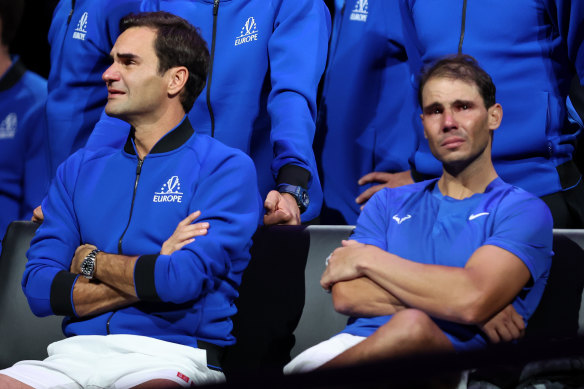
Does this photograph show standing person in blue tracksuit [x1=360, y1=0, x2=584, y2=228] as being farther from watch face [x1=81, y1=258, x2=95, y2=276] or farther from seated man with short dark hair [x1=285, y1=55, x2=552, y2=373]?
watch face [x1=81, y1=258, x2=95, y2=276]

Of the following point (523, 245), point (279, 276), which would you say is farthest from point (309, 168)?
point (523, 245)

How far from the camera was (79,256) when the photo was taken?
1.64 metres

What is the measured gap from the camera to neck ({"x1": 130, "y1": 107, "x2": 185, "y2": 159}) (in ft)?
5.78

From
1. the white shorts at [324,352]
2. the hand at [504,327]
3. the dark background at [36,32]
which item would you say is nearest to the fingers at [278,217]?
the white shorts at [324,352]

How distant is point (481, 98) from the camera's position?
63.4 inches

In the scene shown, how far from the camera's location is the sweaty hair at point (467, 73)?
1.62 m

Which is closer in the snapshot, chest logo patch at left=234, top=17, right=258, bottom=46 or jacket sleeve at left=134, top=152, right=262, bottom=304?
jacket sleeve at left=134, top=152, right=262, bottom=304

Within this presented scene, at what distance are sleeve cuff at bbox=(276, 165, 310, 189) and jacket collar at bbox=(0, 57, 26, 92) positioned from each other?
136 centimetres

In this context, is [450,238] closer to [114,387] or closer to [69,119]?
[114,387]

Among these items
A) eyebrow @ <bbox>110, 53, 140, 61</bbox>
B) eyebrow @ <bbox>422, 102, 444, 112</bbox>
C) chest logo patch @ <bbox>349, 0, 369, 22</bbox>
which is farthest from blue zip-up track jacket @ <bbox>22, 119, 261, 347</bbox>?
chest logo patch @ <bbox>349, 0, 369, 22</bbox>

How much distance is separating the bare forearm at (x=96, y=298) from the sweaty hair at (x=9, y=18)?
1.47 meters

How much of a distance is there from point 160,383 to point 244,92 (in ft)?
3.04

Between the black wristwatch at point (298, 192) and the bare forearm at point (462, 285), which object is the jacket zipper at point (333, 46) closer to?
the black wristwatch at point (298, 192)

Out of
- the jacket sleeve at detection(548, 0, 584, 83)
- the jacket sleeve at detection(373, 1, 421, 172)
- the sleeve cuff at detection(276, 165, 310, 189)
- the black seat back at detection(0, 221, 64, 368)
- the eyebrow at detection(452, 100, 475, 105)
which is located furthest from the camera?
the jacket sleeve at detection(373, 1, 421, 172)
